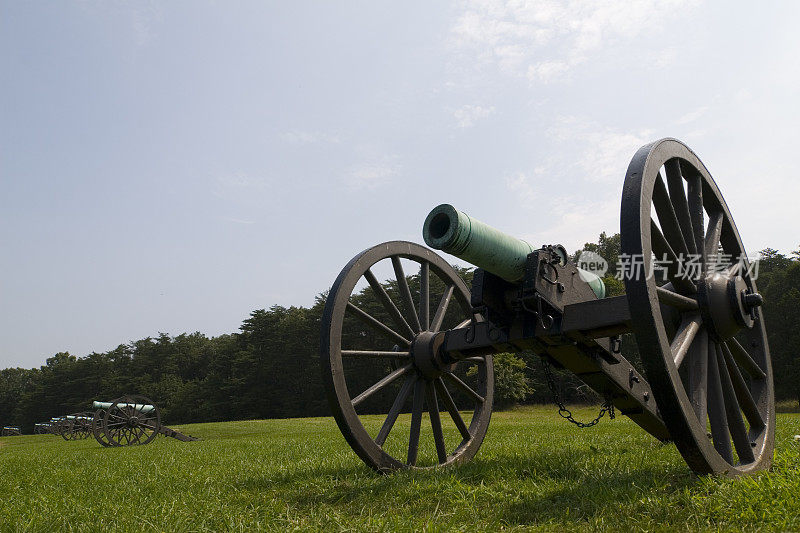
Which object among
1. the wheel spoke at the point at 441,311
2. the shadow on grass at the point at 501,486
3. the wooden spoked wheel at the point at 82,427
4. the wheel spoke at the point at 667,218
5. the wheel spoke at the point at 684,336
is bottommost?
the wooden spoked wheel at the point at 82,427

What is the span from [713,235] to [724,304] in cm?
95

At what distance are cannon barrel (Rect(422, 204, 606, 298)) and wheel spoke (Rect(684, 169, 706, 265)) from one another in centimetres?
133

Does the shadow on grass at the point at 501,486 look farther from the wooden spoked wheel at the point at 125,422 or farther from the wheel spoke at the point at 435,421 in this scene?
the wooden spoked wheel at the point at 125,422

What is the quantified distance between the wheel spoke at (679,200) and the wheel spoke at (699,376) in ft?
2.48

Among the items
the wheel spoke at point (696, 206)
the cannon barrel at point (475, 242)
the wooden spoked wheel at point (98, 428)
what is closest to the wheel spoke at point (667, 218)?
the wheel spoke at point (696, 206)

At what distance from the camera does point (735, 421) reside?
425 centimetres

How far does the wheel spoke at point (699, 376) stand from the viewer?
366 centimetres

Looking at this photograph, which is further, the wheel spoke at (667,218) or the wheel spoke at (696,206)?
the wheel spoke at (696,206)

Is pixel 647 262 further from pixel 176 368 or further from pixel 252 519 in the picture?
pixel 176 368

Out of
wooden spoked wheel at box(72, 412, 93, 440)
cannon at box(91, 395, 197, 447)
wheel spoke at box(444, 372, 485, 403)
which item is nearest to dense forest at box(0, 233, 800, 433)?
wheel spoke at box(444, 372, 485, 403)

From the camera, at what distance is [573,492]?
4.20m

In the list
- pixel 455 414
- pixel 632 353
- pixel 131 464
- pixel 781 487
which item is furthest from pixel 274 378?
pixel 781 487

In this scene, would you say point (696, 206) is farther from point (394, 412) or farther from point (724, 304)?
point (394, 412)

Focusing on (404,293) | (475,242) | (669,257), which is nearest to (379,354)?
(404,293)
